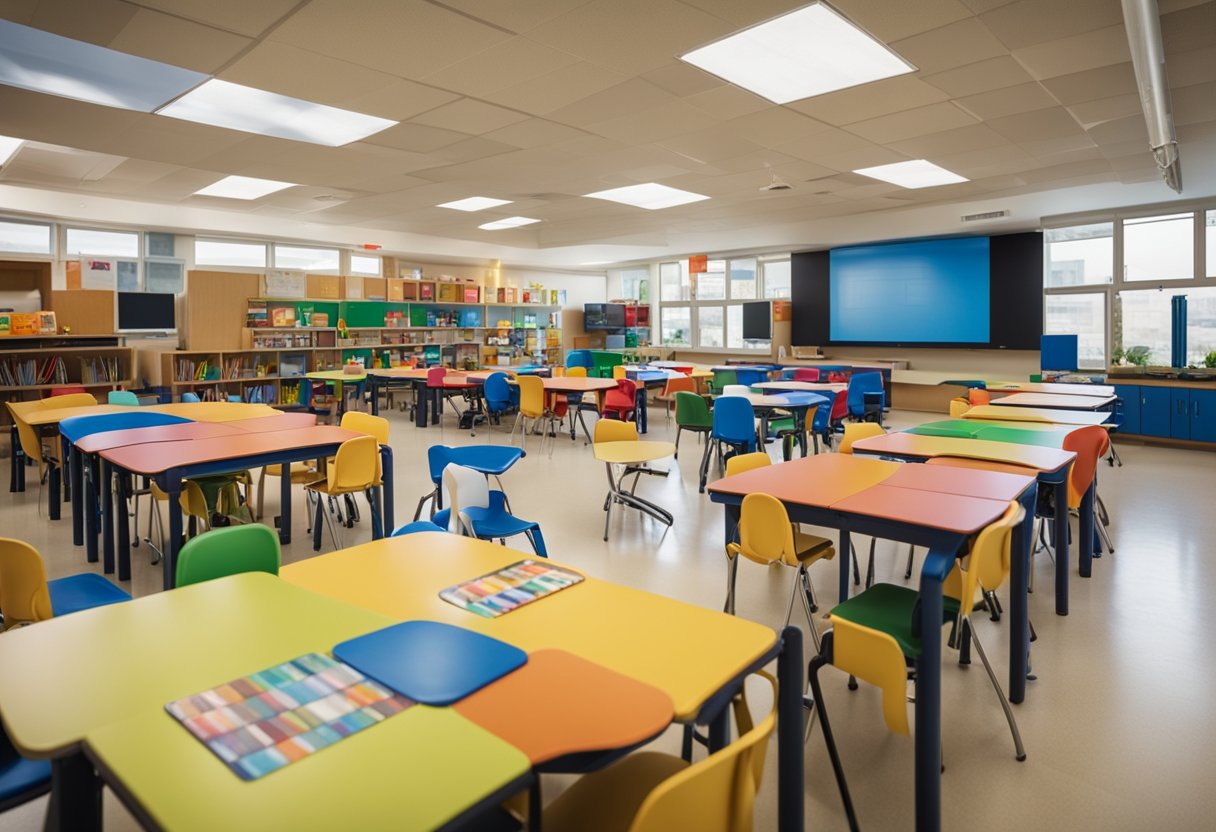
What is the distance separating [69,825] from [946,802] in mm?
2254

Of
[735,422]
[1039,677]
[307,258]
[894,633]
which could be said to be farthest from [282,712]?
[307,258]

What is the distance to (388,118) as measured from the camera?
5656mm

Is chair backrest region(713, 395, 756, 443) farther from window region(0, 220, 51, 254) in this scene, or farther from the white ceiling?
window region(0, 220, 51, 254)

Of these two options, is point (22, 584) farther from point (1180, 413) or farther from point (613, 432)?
point (1180, 413)

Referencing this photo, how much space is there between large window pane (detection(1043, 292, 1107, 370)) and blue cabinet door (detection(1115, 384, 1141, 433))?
5.69 feet

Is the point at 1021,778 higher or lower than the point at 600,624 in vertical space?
lower

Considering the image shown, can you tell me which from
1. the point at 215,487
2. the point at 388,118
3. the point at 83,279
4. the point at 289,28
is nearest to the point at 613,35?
the point at 289,28

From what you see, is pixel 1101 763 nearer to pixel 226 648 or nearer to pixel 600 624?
pixel 600 624

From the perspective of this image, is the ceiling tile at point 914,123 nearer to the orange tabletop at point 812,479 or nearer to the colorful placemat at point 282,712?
the orange tabletop at point 812,479

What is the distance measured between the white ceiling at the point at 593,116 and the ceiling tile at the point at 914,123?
0.03m

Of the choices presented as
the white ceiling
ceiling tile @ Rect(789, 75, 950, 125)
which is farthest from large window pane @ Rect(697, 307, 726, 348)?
ceiling tile @ Rect(789, 75, 950, 125)

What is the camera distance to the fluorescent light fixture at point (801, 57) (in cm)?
411

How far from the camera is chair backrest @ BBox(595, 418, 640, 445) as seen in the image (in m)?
5.43

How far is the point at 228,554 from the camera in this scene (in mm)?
2057
